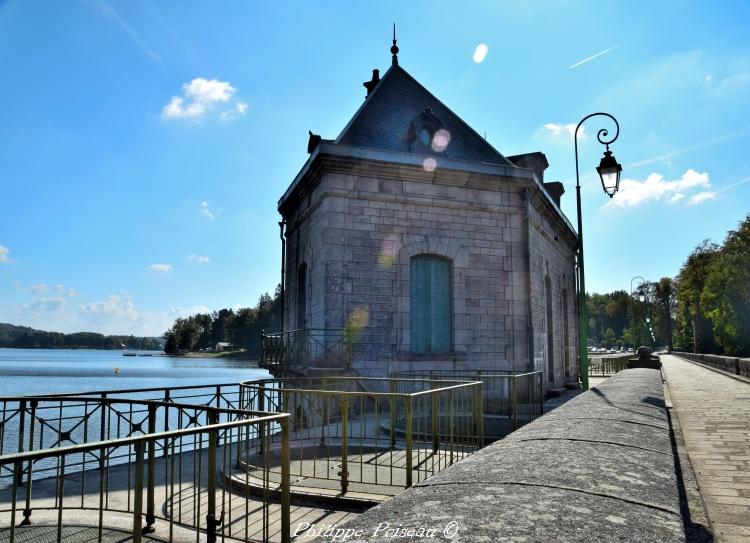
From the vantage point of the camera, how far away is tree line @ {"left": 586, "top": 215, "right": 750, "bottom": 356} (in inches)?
1515

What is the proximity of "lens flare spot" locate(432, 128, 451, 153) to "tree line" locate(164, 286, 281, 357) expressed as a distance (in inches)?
3055

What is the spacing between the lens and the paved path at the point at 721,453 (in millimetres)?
3986

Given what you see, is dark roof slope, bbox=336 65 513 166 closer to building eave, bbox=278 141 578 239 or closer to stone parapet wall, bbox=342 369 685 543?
building eave, bbox=278 141 578 239

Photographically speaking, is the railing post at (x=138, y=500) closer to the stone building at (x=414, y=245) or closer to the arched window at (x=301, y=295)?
the stone building at (x=414, y=245)

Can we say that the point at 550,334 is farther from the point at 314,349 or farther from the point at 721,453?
the point at 721,453

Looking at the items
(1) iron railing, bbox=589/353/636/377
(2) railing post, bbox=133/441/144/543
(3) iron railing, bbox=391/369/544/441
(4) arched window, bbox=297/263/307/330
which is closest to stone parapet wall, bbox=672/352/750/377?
(1) iron railing, bbox=589/353/636/377

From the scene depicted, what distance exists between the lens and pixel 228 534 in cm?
495

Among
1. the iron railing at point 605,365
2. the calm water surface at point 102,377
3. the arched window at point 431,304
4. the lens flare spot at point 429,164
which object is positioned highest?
the lens flare spot at point 429,164

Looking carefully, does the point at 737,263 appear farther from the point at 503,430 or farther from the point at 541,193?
the point at 503,430

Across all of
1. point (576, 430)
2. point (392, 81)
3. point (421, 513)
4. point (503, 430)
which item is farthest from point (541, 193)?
point (421, 513)

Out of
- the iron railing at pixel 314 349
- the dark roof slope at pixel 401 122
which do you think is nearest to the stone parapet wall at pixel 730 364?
the dark roof slope at pixel 401 122

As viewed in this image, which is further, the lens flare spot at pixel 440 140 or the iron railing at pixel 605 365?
the iron railing at pixel 605 365

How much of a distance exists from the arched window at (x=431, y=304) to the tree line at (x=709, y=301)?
32442 millimetres

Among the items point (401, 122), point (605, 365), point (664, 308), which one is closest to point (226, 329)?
point (664, 308)
